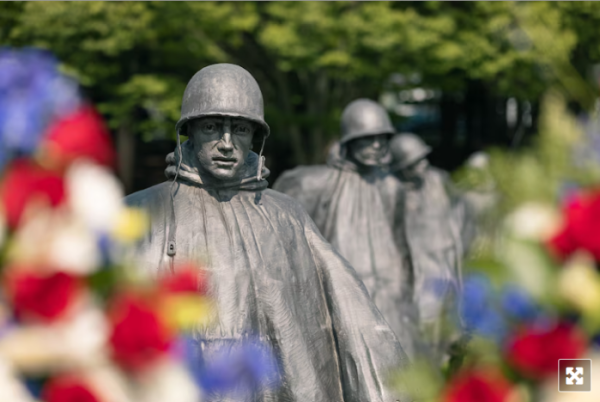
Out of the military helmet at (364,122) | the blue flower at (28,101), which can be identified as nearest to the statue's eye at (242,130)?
the blue flower at (28,101)

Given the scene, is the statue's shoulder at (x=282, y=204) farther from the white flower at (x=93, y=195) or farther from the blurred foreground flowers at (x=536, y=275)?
the white flower at (x=93, y=195)

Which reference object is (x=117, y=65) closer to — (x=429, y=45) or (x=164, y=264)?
(x=429, y=45)

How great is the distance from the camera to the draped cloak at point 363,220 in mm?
12211

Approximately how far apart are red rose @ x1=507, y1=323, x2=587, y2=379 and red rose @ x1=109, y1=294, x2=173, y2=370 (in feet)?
2.27

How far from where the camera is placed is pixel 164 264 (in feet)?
18.6

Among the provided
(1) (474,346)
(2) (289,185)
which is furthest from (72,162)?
(2) (289,185)

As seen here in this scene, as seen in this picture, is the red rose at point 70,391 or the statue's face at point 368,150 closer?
the red rose at point 70,391

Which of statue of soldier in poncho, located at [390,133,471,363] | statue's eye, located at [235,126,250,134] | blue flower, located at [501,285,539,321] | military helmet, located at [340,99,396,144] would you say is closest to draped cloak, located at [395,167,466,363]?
statue of soldier in poncho, located at [390,133,471,363]

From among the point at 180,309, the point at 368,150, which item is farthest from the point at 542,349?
the point at 368,150

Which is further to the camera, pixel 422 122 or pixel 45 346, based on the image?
pixel 422 122

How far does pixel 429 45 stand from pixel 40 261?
20582mm

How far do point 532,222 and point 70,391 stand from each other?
3.22 ft

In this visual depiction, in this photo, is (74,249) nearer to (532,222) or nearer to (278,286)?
(532,222)

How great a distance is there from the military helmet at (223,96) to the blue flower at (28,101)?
3.19 meters
